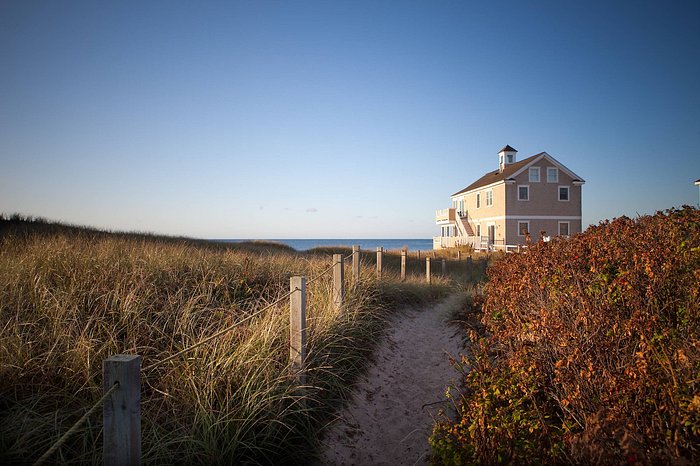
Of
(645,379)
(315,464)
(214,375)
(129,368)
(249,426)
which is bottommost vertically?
(315,464)

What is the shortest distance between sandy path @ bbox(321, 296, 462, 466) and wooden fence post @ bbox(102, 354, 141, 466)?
2419 mm

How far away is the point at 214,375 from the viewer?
446cm

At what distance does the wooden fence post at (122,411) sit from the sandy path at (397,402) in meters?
2.42

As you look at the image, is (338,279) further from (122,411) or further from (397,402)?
(122,411)

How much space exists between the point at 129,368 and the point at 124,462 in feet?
1.96

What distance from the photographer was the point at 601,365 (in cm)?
386

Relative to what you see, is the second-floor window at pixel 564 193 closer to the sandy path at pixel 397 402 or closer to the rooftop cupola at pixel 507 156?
the rooftop cupola at pixel 507 156

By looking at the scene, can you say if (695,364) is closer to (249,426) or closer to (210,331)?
Answer: (249,426)

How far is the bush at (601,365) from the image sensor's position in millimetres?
3043

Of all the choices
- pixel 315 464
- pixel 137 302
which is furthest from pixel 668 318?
pixel 137 302

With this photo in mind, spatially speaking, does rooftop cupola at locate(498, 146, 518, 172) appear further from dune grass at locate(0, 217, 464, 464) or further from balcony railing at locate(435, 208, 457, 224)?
dune grass at locate(0, 217, 464, 464)

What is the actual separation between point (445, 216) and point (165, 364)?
40480 millimetres

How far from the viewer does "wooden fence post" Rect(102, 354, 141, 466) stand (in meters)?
2.28

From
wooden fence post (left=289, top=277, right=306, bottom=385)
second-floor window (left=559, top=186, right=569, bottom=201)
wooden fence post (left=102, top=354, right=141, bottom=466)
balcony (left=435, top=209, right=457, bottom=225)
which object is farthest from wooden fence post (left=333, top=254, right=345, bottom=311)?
balcony (left=435, top=209, right=457, bottom=225)
